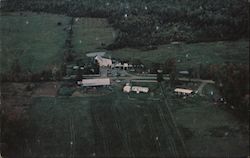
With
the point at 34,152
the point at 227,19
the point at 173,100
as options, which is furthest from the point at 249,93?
the point at 227,19

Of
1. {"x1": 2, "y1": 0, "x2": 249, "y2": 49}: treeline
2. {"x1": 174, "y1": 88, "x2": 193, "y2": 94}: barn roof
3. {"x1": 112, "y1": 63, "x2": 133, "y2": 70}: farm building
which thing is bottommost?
{"x1": 174, "y1": 88, "x2": 193, "y2": 94}: barn roof

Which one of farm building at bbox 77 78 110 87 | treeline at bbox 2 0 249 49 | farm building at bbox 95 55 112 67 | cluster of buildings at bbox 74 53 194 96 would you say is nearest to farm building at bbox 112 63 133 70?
cluster of buildings at bbox 74 53 194 96

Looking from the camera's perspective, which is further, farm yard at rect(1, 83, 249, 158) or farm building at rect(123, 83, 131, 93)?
farm building at rect(123, 83, 131, 93)

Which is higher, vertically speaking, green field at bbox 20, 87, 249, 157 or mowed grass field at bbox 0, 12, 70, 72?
mowed grass field at bbox 0, 12, 70, 72

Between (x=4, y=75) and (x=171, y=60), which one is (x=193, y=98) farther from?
(x=4, y=75)

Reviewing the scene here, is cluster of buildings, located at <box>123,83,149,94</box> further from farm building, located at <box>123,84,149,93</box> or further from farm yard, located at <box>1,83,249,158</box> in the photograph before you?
farm yard, located at <box>1,83,249,158</box>

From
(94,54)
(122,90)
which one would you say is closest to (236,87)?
(122,90)

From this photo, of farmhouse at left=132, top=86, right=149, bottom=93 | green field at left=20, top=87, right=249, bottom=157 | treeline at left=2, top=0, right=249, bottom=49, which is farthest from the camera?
treeline at left=2, top=0, right=249, bottom=49
